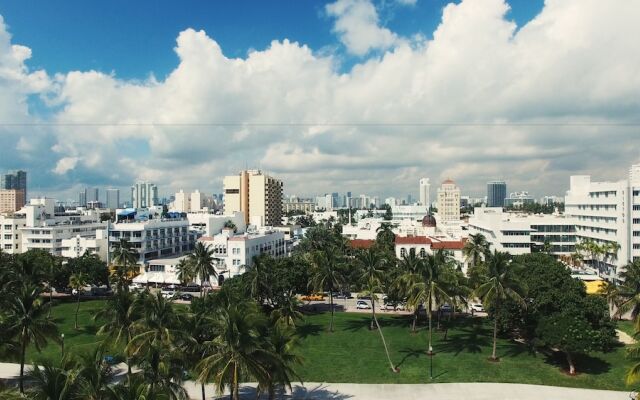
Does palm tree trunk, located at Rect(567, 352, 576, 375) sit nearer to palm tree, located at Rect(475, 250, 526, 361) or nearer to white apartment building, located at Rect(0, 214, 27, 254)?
palm tree, located at Rect(475, 250, 526, 361)

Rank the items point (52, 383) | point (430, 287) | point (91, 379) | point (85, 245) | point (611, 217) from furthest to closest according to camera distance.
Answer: point (85, 245) → point (611, 217) → point (430, 287) → point (91, 379) → point (52, 383)

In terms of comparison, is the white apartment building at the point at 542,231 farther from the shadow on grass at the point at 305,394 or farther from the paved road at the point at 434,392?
the shadow on grass at the point at 305,394

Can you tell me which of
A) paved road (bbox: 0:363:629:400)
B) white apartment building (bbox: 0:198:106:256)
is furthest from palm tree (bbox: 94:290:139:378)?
white apartment building (bbox: 0:198:106:256)

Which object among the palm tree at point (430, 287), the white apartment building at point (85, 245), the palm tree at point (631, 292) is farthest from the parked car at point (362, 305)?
the white apartment building at point (85, 245)

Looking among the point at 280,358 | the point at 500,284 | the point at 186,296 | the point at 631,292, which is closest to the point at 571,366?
the point at 500,284

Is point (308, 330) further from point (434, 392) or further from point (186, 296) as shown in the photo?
point (186, 296)

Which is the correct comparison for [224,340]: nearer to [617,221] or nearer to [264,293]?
[264,293]

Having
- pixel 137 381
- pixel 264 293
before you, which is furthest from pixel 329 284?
pixel 137 381
